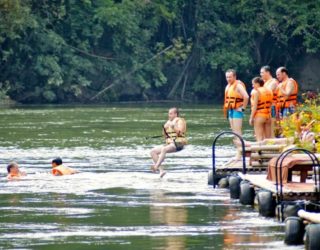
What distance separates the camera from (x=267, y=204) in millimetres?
20500

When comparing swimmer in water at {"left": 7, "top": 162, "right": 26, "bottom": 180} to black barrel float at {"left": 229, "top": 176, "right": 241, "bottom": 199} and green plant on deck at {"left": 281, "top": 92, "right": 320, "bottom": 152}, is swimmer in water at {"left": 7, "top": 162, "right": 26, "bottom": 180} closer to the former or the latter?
green plant on deck at {"left": 281, "top": 92, "right": 320, "bottom": 152}

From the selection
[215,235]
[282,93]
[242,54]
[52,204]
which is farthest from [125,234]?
[242,54]

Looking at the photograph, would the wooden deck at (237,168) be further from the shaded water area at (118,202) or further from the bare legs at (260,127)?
the bare legs at (260,127)

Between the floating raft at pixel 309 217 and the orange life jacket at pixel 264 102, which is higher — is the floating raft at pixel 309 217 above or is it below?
below

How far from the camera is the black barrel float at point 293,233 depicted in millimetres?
17344

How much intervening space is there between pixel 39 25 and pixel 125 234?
64.5 metres

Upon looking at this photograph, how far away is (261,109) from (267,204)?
8.39 meters

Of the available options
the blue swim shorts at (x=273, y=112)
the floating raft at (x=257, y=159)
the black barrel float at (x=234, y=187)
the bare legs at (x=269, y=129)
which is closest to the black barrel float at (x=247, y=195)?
the black barrel float at (x=234, y=187)

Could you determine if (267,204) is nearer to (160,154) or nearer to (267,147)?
(267,147)

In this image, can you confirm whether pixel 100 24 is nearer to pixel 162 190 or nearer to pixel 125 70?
pixel 125 70

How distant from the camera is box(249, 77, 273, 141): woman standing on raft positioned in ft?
94.0

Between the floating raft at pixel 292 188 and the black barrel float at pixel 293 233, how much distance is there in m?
2.44

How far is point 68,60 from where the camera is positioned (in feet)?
274

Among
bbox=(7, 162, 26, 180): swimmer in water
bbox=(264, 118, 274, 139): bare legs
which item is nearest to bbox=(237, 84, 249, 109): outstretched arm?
bbox=(264, 118, 274, 139): bare legs
